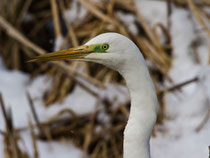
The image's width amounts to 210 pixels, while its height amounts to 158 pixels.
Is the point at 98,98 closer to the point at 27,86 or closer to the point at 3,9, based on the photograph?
the point at 27,86

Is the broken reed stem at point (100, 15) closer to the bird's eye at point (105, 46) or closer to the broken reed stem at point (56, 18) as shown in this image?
the broken reed stem at point (56, 18)

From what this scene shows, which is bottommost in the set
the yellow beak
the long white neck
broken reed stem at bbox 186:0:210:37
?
broken reed stem at bbox 186:0:210:37

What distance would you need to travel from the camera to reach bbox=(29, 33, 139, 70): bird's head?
106 cm

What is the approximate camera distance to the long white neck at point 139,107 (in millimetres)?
1075

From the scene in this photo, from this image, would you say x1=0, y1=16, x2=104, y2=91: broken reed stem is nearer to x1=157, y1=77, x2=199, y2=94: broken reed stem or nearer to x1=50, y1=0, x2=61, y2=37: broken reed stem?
x1=50, y1=0, x2=61, y2=37: broken reed stem

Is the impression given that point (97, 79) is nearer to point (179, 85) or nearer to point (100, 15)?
point (100, 15)

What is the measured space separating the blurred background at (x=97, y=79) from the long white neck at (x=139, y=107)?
1.00 m

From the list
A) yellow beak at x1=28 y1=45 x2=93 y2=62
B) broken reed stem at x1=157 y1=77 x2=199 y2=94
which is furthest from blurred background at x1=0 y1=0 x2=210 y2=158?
yellow beak at x1=28 y1=45 x2=93 y2=62

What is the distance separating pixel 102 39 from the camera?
1079 millimetres

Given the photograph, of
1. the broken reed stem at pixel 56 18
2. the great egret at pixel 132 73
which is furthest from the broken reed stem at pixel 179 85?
the great egret at pixel 132 73

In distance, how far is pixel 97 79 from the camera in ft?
7.86

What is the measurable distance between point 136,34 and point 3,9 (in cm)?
95

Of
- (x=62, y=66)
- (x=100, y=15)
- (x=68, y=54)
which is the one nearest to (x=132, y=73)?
(x=68, y=54)

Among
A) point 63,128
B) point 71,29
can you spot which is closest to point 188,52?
point 71,29
